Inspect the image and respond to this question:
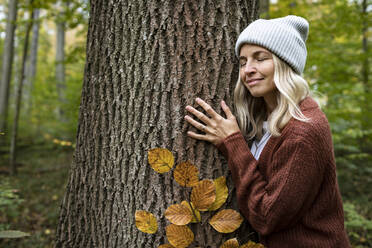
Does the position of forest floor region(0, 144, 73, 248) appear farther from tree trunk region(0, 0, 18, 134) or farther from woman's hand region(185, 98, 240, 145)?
woman's hand region(185, 98, 240, 145)

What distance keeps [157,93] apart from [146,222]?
2.61 ft

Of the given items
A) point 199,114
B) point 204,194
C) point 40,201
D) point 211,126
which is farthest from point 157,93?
point 40,201

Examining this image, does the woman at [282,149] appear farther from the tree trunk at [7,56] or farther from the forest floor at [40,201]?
the tree trunk at [7,56]

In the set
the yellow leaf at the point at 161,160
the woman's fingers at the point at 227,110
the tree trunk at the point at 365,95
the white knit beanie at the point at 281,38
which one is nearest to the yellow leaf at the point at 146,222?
the yellow leaf at the point at 161,160

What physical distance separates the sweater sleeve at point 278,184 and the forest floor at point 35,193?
7.97 feet

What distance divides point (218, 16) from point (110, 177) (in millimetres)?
1296

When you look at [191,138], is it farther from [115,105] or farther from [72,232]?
[72,232]

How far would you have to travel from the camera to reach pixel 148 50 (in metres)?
1.67

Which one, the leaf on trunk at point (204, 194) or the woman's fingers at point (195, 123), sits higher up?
the woman's fingers at point (195, 123)

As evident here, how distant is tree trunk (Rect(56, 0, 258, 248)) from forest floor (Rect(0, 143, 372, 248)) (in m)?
1.65

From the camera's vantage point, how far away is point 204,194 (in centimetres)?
152

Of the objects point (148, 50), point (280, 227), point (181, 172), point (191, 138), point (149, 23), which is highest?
point (149, 23)

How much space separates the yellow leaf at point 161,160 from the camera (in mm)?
1569

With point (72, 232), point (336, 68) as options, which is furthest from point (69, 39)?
point (72, 232)
